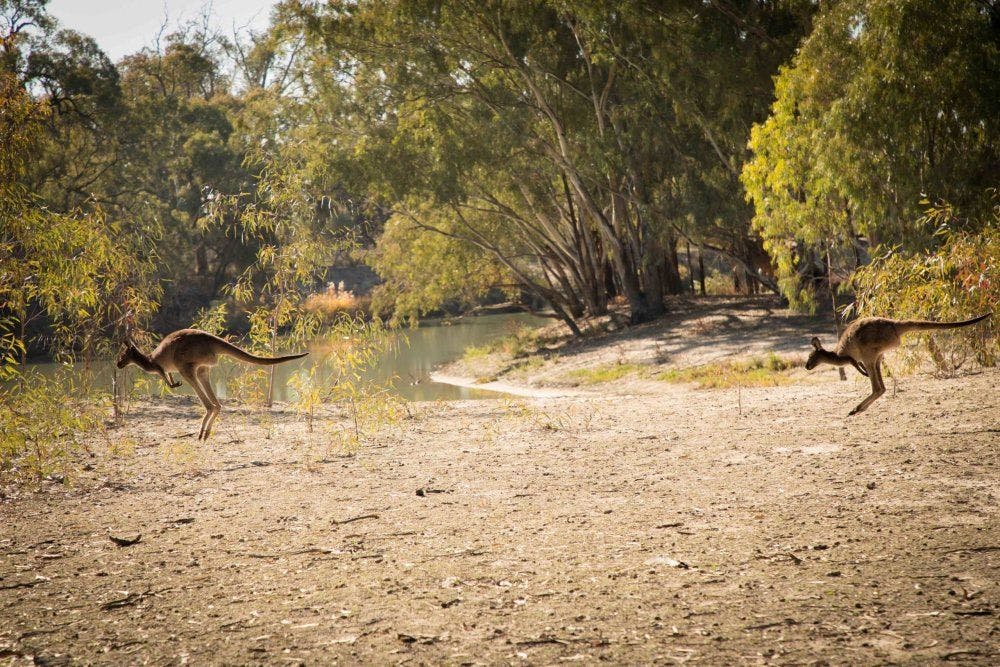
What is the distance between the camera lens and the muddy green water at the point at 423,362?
18.8m

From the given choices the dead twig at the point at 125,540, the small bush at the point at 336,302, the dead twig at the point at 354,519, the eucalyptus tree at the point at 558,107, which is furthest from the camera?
the small bush at the point at 336,302

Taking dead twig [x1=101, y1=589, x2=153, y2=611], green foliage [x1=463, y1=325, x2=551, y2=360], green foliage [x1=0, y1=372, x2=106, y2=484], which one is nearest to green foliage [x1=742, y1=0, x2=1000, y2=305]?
green foliage [x1=0, y1=372, x2=106, y2=484]

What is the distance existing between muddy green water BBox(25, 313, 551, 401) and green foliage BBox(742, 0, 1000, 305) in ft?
19.4

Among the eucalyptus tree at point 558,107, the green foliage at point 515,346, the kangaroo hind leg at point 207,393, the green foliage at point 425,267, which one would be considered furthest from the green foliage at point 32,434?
the green foliage at point 425,267

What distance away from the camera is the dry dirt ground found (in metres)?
3.57

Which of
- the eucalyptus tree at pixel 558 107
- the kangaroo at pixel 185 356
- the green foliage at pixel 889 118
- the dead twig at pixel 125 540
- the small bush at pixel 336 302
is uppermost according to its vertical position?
→ the eucalyptus tree at pixel 558 107

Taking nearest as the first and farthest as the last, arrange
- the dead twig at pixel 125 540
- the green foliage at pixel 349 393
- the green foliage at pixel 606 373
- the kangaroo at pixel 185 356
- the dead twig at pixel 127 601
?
the dead twig at pixel 127 601 → the kangaroo at pixel 185 356 → the dead twig at pixel 125 540 → the green foliage at pixel 349 393 → the green foliage at pixel 606 373

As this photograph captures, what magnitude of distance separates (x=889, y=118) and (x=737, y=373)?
15.2ft

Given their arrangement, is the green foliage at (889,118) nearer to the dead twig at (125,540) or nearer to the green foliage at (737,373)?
the green foliage at (737,373)

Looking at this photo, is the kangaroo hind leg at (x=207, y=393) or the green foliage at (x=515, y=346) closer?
the kangaroo hind leg at (x=207, y=393)

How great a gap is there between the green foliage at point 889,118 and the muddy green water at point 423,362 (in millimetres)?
5908

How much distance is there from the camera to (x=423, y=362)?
26.0m

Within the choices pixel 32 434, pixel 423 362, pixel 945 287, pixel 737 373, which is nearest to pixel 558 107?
pixel 423 362

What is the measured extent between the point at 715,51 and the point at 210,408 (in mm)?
13123
